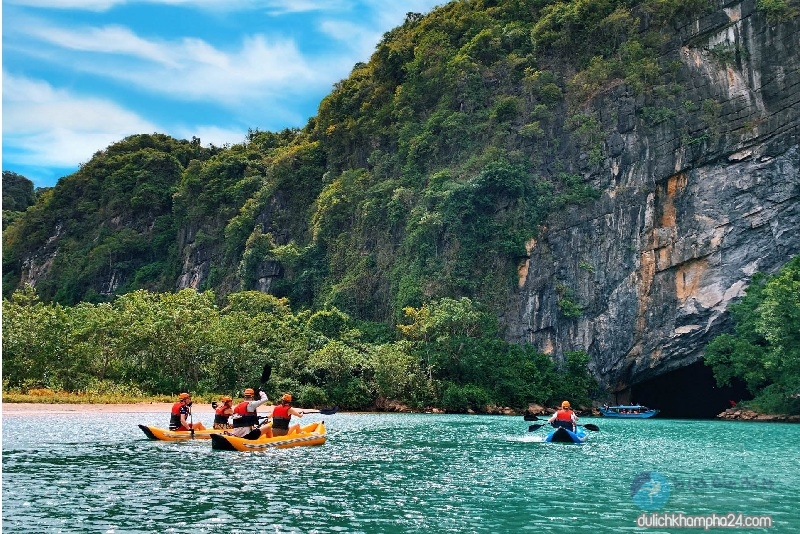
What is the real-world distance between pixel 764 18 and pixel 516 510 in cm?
4344

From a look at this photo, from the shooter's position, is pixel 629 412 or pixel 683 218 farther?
pixel 683 218

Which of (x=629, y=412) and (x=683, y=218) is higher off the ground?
(x=683, y=218)

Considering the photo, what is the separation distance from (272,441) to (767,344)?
105 ft

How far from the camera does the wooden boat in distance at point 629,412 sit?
4128 centimetres

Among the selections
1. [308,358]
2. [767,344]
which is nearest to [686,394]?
[767,344]

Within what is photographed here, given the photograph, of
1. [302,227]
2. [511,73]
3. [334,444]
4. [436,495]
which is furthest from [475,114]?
[436,495]

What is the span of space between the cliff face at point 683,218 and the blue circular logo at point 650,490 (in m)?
30.1

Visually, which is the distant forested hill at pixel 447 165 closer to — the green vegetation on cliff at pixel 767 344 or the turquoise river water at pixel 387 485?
the green vegetation on cliff at pixel 767 344

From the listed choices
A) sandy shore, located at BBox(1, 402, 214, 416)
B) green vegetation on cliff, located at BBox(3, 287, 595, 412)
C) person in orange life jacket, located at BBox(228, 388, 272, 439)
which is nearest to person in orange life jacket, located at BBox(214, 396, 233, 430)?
person in orange life jacket, located at BBox(228, 388, 272, 439)

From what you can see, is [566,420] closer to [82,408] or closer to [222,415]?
[222,415]

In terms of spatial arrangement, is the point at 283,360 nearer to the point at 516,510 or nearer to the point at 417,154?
the point at 417,154

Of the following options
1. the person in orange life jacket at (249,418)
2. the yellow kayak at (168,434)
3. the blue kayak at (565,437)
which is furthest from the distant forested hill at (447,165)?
the person in orange life jacket at (249,418)

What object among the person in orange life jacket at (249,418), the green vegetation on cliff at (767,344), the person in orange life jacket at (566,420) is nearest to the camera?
the person in orange life jacket at (249,418)

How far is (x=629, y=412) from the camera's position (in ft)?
138
